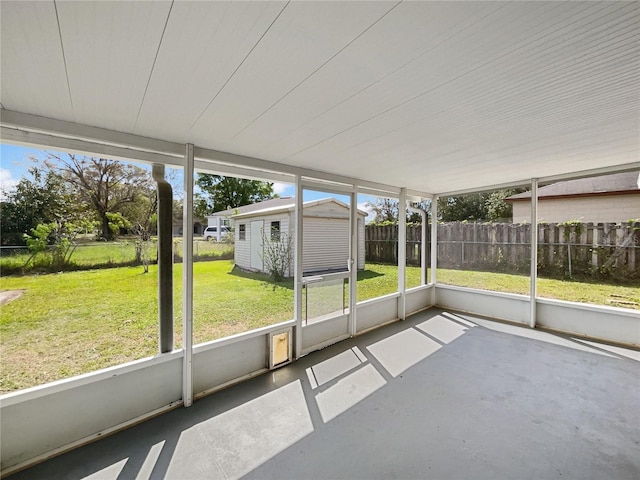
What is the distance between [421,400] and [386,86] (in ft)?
8.06

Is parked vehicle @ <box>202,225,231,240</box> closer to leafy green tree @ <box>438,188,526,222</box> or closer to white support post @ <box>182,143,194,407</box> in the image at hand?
white support post @ <box>182,143,194,407</box>

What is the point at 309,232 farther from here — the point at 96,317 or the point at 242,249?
the point at 96,317

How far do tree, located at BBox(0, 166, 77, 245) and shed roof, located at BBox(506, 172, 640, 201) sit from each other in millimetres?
5645

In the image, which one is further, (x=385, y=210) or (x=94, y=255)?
(x=385, y=210)

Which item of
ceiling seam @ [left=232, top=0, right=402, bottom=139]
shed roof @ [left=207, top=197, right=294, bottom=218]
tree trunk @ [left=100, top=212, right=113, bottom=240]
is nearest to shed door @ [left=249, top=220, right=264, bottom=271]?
shed roof @ [left=207, top=197, right=294, bottom=218]

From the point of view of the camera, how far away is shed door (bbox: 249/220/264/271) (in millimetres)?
3699

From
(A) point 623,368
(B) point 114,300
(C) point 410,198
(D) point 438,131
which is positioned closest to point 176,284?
(B) point 114,300

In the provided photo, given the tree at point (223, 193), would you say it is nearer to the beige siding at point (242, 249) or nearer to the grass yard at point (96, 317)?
the beige siding at point (242, 249)

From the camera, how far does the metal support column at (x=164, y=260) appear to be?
2.31m

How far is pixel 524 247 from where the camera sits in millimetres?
4285

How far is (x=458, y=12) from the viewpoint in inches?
38.2

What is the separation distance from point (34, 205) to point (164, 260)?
892mm

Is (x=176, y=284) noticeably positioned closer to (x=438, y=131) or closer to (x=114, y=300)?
(x=114, y=300)

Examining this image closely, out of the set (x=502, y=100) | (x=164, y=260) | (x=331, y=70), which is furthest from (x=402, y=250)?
(x=331, y=70)
